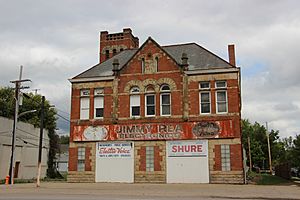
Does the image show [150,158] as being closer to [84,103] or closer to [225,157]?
[225,157]

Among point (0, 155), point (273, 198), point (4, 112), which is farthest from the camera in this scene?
point (4, 112)

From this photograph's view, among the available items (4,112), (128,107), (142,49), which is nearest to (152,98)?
(128,107)

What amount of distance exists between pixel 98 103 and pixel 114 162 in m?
5.41

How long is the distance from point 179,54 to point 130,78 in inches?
211

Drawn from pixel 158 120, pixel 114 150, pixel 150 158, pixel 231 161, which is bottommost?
pixel 231 161

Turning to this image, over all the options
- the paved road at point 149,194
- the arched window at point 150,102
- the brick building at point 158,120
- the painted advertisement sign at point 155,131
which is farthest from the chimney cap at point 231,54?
the paved road at point 149,194

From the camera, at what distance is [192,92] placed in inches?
1227

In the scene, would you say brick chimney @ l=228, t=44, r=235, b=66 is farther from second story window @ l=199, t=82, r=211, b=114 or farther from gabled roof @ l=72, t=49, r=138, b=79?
gabled roof @ l=72, t=49, r=138, b=79

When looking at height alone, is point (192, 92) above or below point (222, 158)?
above

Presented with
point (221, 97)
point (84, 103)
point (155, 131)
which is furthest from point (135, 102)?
point (221, 97)

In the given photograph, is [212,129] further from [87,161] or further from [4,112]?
[4,112]

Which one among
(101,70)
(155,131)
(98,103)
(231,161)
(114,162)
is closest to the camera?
(231,161)

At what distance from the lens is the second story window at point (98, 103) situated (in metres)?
33.0

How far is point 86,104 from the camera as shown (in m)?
33.5
